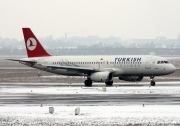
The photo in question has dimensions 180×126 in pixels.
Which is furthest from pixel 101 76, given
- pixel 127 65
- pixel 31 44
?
pixel 31 44

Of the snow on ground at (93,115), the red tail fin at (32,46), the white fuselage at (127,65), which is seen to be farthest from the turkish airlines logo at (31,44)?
the snow on ground at (93,115)

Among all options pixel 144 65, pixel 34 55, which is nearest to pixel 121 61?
pixel 144 65

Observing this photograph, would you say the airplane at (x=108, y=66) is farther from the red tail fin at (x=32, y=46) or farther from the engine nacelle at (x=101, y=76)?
the red tail fin at (x=32, y=46)

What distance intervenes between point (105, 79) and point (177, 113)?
28332 mm

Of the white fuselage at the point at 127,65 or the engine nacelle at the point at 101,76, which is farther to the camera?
the white fuselage at the point at 127,65

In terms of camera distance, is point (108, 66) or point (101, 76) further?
point (108, 66)

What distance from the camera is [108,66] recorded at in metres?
63.3

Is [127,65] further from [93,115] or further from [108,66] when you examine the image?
[93,115]

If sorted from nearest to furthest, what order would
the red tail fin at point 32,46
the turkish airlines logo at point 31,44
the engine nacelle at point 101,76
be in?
1. the engine nacelle at point 101,76
2. the red tail fin at point 32,46
3. the turkish airlines logo at point 31,44

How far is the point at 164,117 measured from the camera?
30.8m

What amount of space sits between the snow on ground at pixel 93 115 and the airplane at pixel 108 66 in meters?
25.3

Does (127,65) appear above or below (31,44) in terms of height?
below

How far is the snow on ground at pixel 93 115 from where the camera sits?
29062mm

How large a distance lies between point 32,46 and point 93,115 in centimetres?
3791
